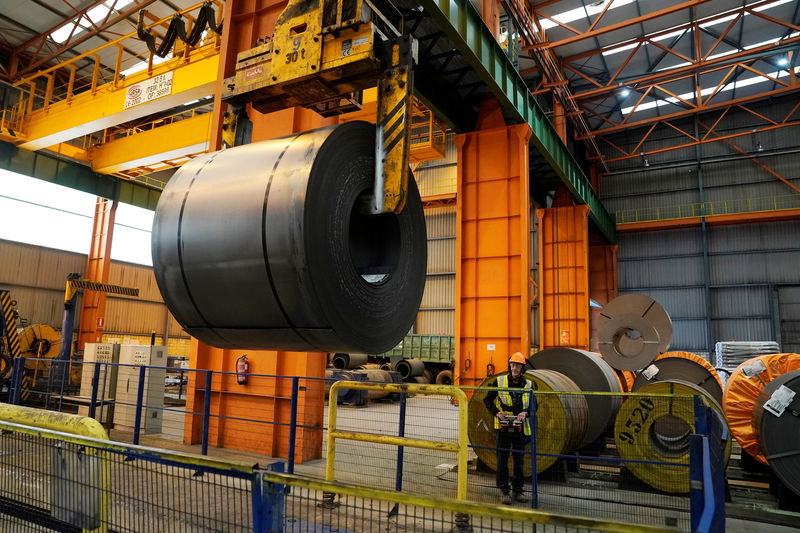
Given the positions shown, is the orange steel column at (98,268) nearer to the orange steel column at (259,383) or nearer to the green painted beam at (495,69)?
the orange steel column at (259,383)

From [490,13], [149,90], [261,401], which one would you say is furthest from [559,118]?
[261,401]

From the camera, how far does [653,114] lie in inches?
1062

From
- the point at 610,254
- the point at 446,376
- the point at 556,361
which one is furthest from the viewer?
the point at 610,254

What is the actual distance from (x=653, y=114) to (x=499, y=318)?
21008 mm

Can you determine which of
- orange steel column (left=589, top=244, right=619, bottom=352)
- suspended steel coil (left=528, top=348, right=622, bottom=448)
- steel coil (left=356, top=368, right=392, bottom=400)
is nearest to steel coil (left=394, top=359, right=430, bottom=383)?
steel coil (left=356, top=368, right=392, bottom=400)

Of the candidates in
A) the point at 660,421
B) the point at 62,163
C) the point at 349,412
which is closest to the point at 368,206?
the point at 660,421

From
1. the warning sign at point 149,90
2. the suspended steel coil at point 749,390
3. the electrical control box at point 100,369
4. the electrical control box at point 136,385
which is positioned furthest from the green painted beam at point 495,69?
the electrical control box at point 100,369

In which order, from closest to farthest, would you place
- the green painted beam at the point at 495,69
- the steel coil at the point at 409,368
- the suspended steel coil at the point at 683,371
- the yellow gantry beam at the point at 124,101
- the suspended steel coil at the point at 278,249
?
the suspended steel coil at the point at 278,249 < the green painted beam at the point at 495,69 < the suspended steel coil at the point at 683,371 < the yellow gantry beam at the point at 124,101 < the steel coil at the point at 409,368

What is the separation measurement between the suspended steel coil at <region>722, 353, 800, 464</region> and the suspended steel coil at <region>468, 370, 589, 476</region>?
6.39 feet

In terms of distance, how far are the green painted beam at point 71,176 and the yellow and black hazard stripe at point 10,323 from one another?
815 centimetres

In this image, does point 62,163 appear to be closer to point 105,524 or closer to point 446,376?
point 446,376

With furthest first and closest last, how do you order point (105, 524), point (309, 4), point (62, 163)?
1. point (62, 163)
2. point (309, 4)
3. point (105, 524)

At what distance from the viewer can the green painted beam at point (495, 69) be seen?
8859mm

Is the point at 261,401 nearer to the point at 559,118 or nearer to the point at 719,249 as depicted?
the point at 559,118
